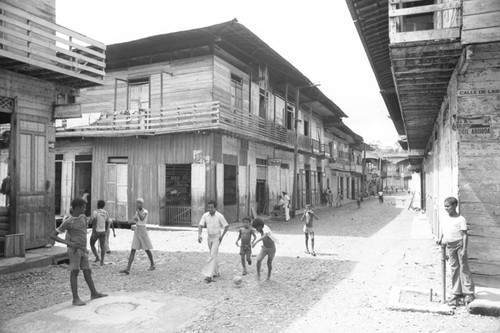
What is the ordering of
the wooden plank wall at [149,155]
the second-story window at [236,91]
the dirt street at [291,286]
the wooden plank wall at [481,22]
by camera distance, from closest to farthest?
1. the dirt street at [291,286]
2. the wooden plank wall at [481,22]
3. the wooden plank wall at [149,155]
4. the second-story window at [236,91]

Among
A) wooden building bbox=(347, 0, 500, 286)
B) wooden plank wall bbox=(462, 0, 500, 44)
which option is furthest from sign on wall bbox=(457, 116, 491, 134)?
wooden plank wall bbox=(462, 0, 500, 44)

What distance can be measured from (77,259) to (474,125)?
6492 mm

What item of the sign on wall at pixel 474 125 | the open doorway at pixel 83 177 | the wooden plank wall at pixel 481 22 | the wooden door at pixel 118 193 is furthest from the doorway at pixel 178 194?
the wooden plank wall at pixel 481 22

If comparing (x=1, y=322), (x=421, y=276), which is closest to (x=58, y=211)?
(x=1, y=322)

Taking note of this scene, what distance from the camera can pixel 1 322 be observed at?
504 cm

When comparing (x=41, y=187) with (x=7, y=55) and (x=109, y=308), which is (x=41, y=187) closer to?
(x=7, y=55)

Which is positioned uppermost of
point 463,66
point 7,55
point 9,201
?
point 7,55

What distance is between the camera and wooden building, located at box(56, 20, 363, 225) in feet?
50.3

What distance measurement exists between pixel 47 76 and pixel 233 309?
24.6 ft

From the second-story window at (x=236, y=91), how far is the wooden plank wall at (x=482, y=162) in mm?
12031

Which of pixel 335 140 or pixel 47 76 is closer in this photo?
pixel 47 76

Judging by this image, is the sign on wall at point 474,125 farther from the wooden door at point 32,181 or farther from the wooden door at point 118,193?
the wooden door at point 118,193

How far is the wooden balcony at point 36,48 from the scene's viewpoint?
316 inches

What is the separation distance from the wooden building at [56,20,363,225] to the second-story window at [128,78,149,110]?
0.05 meters
